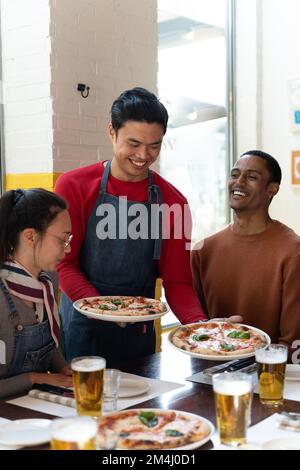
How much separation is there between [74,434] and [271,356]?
713 millimetres

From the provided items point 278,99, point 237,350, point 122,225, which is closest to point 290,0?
point 278,99

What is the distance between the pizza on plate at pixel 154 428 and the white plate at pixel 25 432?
0.42 feet

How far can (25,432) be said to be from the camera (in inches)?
49.8

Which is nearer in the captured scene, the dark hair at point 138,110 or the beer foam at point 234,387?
the beer foam at point 234,387

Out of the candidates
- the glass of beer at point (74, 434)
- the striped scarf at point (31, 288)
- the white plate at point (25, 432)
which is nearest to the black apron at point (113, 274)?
the striped scarf at point (31, 288)

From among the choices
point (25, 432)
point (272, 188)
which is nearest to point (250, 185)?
point (272, 188)

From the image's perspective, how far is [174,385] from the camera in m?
1.69

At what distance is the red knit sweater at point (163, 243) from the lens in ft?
7.16

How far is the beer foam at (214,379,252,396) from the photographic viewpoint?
3.99 ft

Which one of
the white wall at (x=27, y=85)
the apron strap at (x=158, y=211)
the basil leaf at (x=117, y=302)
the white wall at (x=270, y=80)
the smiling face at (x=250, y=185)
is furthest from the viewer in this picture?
the white wall at (x=270, y=80)

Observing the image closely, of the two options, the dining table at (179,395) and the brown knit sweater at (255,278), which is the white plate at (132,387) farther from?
the brown knit sweater at (255,278)

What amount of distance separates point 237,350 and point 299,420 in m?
0.41

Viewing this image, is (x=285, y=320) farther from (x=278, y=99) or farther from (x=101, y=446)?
(x=278, y=99)

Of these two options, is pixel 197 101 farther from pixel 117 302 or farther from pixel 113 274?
pixel 117 302
